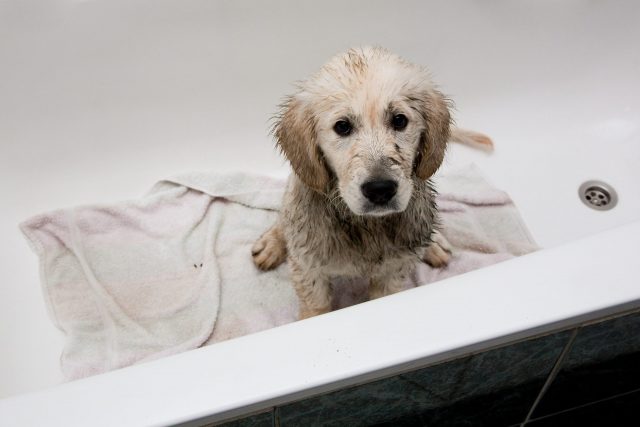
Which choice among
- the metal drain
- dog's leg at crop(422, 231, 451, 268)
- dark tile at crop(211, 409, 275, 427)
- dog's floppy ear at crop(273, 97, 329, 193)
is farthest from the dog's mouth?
the metal drain

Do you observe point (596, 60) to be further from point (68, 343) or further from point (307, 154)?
point (68, 343)

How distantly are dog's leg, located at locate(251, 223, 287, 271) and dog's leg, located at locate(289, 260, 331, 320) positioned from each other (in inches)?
8.3

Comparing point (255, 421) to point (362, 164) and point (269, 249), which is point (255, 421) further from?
point (269, 249)

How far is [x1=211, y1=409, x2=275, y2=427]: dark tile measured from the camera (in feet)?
2.94

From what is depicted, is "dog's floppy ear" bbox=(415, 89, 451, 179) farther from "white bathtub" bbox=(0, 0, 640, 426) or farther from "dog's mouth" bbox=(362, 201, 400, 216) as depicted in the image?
"white bathtub" bbox=(0, 0, 640, 426)

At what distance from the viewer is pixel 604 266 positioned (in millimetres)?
938

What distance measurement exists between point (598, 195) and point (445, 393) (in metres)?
1.12

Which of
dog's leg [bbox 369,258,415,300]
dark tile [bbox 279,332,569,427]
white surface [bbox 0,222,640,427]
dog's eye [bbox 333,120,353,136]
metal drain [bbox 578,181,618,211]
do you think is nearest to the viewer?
white surface [bbox 0,222,640,427]

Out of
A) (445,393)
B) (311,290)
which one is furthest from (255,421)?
(311,290)

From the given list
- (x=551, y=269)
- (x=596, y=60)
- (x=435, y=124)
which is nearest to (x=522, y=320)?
(x=551, y=269)

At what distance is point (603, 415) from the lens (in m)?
1.51

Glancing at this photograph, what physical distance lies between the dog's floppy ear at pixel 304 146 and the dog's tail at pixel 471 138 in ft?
2.75

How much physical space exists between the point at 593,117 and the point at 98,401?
1907 mm

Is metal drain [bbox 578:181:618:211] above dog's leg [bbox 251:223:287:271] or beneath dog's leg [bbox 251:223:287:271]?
above
